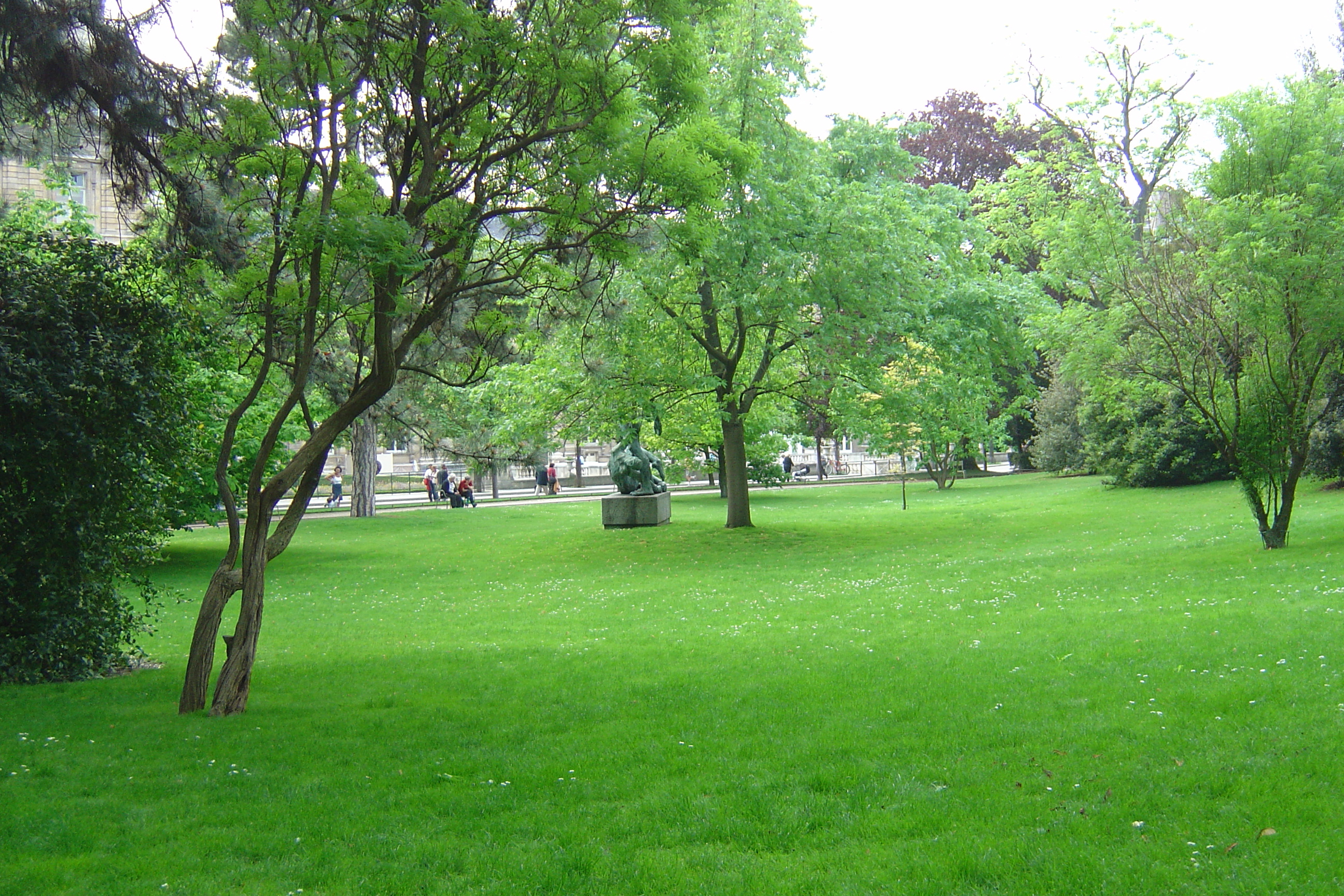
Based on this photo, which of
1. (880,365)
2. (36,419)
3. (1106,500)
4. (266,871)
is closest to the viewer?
(266,871)

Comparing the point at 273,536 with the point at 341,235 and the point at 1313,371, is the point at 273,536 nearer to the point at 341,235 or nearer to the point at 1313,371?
the point at 341,235

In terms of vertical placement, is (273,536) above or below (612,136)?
below

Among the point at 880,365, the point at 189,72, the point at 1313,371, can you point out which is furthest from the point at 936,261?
the point at 189,72

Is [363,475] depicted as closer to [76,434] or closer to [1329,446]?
[76,434]

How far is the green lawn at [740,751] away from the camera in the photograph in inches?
175

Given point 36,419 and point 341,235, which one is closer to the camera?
point 341,235

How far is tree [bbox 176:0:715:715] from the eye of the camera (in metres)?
7.20

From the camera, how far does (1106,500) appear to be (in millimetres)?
27078

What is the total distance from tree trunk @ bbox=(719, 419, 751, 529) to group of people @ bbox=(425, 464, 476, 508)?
1616 cm

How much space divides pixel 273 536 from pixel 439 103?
11.7 feet

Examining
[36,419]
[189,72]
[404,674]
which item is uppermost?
[189,72]

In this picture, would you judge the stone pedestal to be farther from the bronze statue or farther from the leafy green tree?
the leafy green tree

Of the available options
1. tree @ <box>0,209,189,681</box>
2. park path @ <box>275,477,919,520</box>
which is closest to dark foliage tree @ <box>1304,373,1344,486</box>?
park path @ <box>275,477,919,520</box>

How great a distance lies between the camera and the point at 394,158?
27.2 ft
